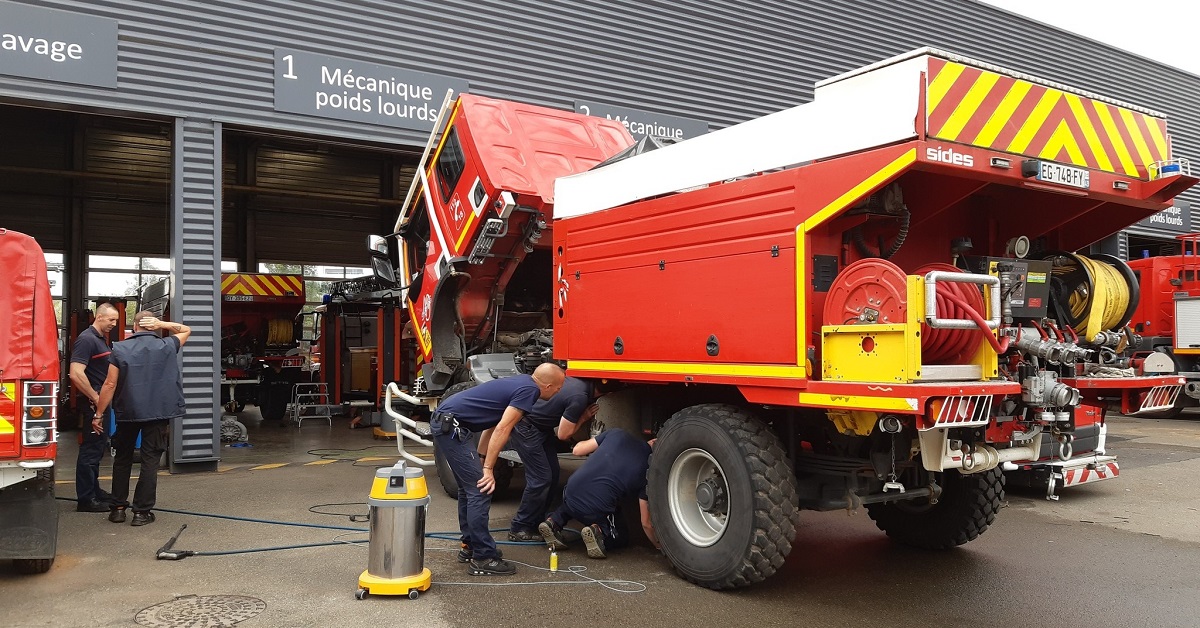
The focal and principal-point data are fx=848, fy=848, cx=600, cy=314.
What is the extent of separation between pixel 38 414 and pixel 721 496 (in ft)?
13.0

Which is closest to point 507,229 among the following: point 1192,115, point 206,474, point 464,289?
point 464,289

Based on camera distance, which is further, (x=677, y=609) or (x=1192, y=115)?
(x=1192, y=115)

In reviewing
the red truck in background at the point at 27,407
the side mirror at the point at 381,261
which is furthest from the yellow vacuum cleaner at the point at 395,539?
the side mirror at the point at 381,261

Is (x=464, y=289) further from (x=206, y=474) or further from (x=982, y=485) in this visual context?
(x=982, y=485)

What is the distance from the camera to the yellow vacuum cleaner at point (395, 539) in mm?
4767

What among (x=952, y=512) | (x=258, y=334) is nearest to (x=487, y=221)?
(x=952, y=512)

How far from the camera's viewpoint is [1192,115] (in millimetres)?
19062

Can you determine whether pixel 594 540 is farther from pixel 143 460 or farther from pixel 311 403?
pixel 311 403

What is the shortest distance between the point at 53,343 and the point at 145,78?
476 centimetres

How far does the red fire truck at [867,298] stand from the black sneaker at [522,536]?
117 cm

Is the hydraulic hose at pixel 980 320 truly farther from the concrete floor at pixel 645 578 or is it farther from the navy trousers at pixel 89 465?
the navy trousers at pixel 89 465

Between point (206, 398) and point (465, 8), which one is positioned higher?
point (465, 8)

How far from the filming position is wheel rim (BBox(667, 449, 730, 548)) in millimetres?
4922

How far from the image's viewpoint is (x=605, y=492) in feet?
18.7
